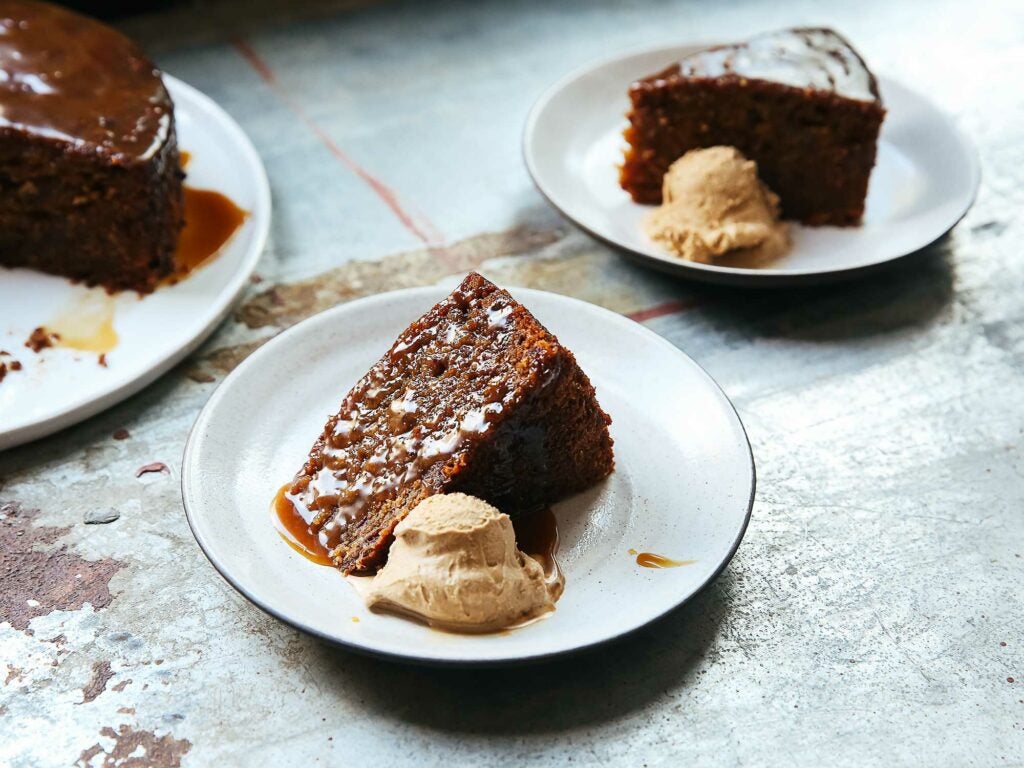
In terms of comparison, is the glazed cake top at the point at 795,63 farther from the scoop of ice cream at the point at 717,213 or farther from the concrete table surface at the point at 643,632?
the concrete table surface at the point at 643,632

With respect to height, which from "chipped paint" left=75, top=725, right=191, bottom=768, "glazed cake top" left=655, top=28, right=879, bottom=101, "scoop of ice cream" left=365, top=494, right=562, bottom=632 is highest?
"glazed cake top" left=655, top=28, right=879, bottom=101

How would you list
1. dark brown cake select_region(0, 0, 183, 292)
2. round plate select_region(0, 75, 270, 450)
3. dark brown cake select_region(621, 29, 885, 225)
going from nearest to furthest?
round plate select_region(0, 75, 270, 450), dark brown cake select_region(0, 0, 183, 292), dark brown cake select_region(621, 29, 885, 225)

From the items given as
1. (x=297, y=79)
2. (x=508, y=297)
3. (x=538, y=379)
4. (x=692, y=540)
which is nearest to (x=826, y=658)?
(x=692, y=540)

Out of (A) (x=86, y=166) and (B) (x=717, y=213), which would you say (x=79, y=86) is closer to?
(A) (x=86, y=166)

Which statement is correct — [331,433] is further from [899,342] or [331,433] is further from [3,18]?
[3,18]

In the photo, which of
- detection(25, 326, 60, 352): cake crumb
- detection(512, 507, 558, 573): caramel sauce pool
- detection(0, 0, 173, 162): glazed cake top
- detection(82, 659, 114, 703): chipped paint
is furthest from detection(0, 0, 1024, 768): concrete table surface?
detection(0, 0, 173, 162): glazed cake top

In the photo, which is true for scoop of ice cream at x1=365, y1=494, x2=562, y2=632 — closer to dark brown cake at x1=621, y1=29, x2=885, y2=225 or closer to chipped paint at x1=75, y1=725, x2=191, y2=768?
chipped paint at x1=75, y1=725, x2=191, y2=768

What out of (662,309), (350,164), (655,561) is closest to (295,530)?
(655,561)
